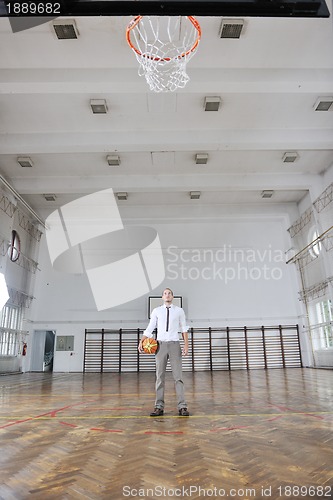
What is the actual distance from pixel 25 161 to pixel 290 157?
9.45 m

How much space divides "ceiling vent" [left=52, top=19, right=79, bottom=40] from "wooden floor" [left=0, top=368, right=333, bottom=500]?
23.9ft

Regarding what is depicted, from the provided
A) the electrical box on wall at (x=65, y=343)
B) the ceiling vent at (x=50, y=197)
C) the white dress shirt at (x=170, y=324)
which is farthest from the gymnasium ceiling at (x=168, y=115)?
the electrical box on wall at (x=65, y=343)

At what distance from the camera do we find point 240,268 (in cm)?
1695

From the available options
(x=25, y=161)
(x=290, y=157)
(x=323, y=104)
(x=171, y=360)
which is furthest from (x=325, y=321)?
(x=25, y=161)

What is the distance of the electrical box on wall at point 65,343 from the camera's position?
16266mm

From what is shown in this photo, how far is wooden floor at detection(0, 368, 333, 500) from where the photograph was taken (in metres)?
2.06

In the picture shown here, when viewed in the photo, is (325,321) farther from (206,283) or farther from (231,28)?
(231,28)

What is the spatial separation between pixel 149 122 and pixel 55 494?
1000 cm

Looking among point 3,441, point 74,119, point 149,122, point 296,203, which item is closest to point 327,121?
point 149,122

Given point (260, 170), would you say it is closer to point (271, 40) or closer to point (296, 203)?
point (296, 203)

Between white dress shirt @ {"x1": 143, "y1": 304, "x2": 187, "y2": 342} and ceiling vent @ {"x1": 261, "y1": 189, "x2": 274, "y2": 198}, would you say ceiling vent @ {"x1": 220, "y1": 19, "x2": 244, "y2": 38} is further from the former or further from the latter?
ceiling vent @ {"x1": 261, "y1": 189, "x2": 274, "y2": 198}

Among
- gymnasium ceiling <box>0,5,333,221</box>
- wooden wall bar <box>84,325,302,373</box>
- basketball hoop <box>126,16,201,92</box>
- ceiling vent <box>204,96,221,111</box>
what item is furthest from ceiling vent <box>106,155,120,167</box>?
wooden wall bar <box>84,325,302,373</box>

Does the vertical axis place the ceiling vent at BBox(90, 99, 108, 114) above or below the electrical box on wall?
above

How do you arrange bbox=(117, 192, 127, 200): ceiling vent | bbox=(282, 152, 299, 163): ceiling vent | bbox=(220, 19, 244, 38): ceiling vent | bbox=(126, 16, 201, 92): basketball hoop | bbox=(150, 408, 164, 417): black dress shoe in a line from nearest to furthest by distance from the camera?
bbox=(150, 408, 164, 417): black dress shoe
bbox=(126, 16, 201, 92): basketball hoop
bbox=(220, 19, 244, 38): ceiling vent
bbox=(282, 152, 299, 163): ceiling vent
bbox=(117, 192, 127, 200): ceiling vent
